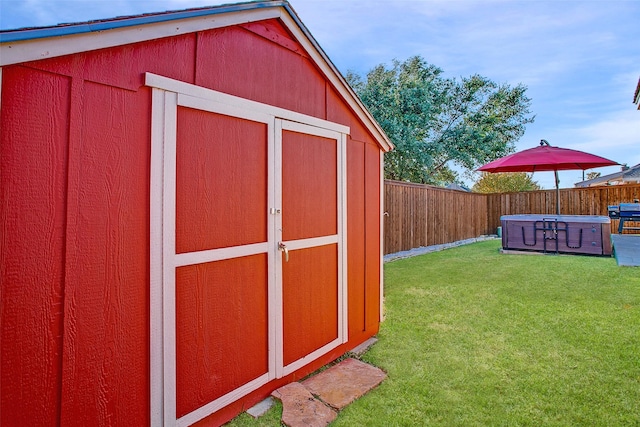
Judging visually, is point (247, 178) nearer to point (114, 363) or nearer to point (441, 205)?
point (114, 363)

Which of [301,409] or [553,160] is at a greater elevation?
[553,160]

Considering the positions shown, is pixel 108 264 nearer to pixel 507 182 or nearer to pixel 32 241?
pixel 32 241

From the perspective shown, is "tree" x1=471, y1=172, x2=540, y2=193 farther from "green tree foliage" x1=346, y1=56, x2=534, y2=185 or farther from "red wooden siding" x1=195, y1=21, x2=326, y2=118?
"red wooden siding" x1=195, y1=21, x2=326, y2=118

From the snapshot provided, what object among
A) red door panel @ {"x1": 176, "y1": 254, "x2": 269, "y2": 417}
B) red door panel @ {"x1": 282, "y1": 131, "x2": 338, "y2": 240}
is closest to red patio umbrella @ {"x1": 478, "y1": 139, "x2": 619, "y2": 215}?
red door panel @ {"x1": 282, "y1": 131, "x2": 338, "y2": 240}

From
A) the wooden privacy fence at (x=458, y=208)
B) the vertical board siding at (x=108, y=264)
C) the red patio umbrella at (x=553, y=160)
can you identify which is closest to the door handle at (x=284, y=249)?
the vertical board siding at (x=108, y=264)

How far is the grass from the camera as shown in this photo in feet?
7.08

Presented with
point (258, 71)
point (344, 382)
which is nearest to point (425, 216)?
point (344, 382)

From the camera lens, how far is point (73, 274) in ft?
5.00

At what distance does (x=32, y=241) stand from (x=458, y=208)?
437 inches

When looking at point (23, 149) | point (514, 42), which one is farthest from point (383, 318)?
point (514, 42)

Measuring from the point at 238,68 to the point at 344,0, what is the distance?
7514mm

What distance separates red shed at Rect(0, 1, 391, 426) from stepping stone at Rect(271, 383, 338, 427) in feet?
0.39

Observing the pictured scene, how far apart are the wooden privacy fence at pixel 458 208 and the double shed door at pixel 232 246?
17.2 ft

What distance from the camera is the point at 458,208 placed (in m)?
11.0
